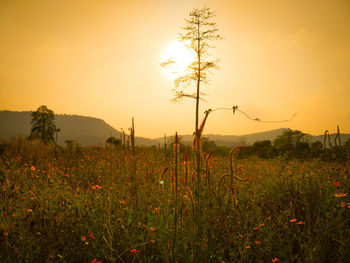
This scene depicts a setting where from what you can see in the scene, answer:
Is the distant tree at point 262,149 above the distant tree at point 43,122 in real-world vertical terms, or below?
below

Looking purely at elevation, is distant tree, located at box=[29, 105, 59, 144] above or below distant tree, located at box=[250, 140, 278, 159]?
above

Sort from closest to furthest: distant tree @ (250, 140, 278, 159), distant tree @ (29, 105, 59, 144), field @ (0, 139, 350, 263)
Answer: field @ (0, 139, 350, 263)
distant tree @ (250, 140, 278, 159)
distant tree @ (29, 105, 59, 144)

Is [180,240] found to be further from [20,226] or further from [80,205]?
[20,226]

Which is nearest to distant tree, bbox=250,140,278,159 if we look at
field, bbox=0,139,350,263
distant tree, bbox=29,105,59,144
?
field, bbox=0,139,350,263

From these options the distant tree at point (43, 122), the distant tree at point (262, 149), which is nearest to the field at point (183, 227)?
the distant tree at point (262, 149)

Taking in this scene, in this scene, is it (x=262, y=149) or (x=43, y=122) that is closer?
(x=262, y=149)

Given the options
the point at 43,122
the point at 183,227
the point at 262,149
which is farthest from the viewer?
the point at 43,122

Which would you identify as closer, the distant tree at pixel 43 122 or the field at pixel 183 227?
the field at pixel 183 227

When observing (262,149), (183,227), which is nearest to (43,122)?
(262,149)

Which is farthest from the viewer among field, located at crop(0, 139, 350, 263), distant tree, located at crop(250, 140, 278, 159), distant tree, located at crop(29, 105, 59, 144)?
distant tree, located at crop(29, 105, 59, 144)

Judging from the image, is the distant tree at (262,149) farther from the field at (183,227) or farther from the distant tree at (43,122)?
the distant tree at (43,122)

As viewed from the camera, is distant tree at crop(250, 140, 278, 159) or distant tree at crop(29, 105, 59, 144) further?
distant tree at crop(29, 105, 59, 144)

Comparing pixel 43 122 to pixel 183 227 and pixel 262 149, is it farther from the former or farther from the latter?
pixel 183 227

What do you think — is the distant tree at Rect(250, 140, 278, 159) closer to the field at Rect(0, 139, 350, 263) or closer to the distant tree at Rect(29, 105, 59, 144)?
the field at Rect(0, 139, 350, 263)
